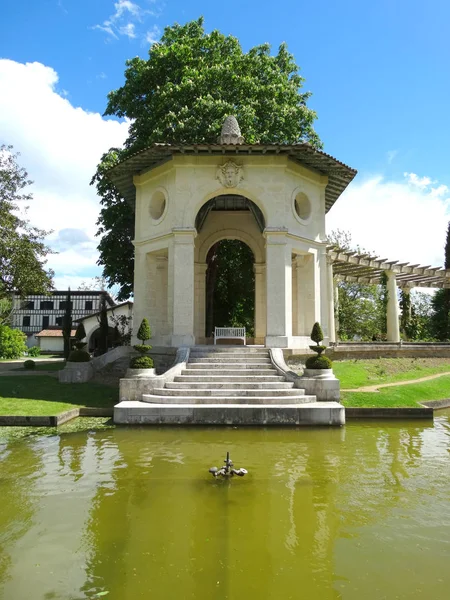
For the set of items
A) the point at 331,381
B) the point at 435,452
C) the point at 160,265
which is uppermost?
the point at 160,265

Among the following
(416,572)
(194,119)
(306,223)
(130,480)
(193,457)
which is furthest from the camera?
(194,119)

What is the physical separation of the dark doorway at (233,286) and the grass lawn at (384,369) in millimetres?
9109

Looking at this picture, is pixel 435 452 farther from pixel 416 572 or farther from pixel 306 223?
pixel 306 223

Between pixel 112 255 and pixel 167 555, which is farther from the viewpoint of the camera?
pixel 112 255

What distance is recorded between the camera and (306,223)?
755 inches

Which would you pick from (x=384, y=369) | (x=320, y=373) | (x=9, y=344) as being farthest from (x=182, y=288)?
(x=9, y=344)

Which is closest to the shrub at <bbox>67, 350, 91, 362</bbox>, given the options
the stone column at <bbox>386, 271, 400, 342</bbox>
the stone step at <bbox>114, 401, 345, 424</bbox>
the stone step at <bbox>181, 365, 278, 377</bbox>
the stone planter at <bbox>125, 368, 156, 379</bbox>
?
the stone planter at <bbox>125, 368, 156, 379</bbox>

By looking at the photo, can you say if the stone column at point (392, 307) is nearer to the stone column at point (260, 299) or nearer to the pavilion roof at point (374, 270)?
the pavilion roof at point (374, 270)

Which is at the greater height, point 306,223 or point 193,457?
point 306,223

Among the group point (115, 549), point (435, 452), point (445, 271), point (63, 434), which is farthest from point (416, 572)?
point (445, 271)

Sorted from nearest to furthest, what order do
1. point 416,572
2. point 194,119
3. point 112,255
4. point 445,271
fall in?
point 416,572 → point 194,119 → point 112,255 → point 445,271

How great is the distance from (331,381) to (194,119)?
1528cm

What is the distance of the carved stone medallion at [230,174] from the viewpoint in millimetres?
17875

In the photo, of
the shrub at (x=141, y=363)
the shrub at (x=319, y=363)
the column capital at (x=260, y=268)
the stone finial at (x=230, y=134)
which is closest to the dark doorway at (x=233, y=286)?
the column capital at (x=260, y=268)
